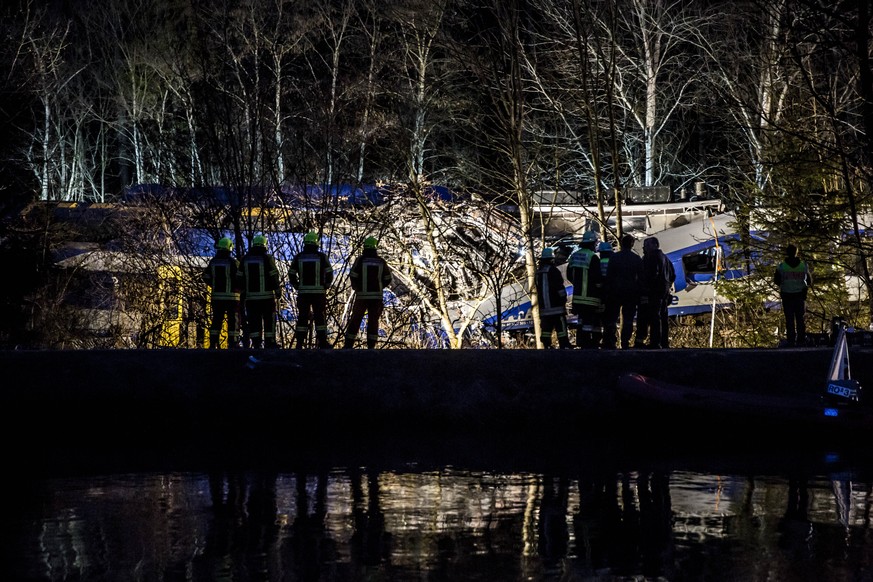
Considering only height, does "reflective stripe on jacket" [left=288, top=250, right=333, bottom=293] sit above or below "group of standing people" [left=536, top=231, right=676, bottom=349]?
above

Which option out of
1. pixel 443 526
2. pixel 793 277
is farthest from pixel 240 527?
pixel 793 277

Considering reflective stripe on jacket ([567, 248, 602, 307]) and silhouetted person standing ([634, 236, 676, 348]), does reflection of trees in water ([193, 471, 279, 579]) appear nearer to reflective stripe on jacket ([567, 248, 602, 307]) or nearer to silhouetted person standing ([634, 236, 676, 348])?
reflective stripe on jacket ([567, 248, 602, 307])

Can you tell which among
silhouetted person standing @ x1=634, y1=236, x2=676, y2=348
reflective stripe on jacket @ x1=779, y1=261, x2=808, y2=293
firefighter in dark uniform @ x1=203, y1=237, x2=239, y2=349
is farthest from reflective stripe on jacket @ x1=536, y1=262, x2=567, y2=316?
firefighter in dark uniform @ x1=203, y1=237, x2=239, y2=349

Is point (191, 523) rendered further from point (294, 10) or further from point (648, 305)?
point (294, 10)

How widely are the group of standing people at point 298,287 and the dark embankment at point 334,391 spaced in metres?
5.05

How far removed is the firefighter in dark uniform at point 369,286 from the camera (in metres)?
16.4

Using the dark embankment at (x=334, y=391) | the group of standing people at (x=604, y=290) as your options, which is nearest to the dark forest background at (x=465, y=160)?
the group of standing people at (x=604, y=290)

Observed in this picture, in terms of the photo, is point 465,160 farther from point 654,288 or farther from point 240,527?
point 240,527

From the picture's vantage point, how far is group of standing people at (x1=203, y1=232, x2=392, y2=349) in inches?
648

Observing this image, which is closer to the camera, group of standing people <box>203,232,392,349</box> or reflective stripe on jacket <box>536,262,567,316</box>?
reflective stripe on jacket <box>536,262,567,316</box>

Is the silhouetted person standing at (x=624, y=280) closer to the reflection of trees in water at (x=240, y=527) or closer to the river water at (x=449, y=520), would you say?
the river water at (x=449, y=520)

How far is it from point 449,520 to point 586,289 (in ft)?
28.9

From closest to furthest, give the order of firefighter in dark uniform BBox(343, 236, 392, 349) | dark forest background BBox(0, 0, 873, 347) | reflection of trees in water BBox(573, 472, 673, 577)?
reflection of trees in water BBox(573, 472, 673, 577), firefighter in dark uniform BBox(343, 236, 392, 349), dark forest background BBox(0, 0, 873, 347)

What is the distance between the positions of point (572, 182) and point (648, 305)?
2350cm
